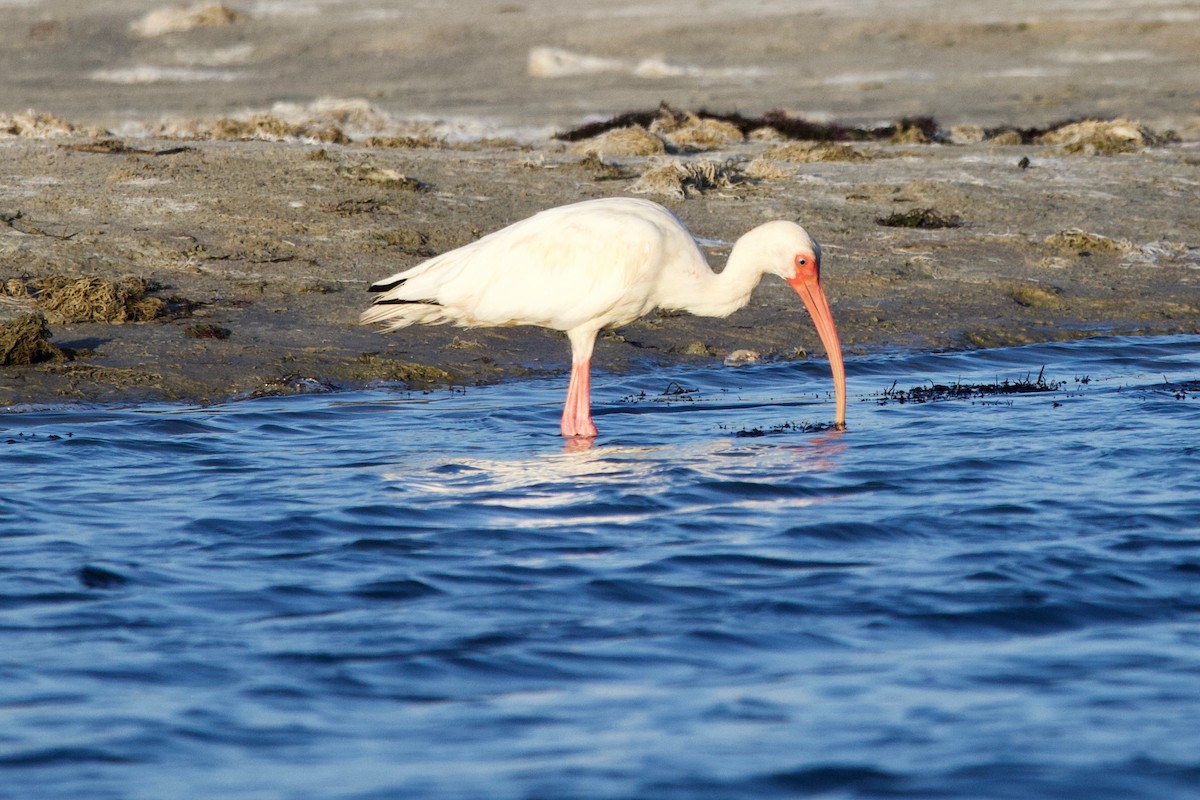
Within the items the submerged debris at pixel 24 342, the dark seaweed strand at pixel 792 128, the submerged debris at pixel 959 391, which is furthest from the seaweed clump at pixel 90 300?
the dark seaweed strand at pixel 792 128

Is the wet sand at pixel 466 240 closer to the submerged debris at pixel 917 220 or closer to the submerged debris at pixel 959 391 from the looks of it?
the submerged debris at pixel 917 220

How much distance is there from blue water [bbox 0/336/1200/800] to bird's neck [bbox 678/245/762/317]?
67cm

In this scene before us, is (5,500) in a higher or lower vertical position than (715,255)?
lower

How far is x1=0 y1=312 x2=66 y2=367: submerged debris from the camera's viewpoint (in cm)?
960

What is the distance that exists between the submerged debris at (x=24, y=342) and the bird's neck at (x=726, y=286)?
12.3 feet

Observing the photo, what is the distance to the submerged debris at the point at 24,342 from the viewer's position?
960 centimetres

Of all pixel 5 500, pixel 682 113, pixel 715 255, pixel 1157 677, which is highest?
pixel 682 113

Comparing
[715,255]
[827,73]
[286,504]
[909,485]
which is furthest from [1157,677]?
[827,73]

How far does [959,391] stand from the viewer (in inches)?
398

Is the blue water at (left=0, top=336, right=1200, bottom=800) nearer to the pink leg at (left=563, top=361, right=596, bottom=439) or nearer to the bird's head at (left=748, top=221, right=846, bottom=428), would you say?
the pink leg at (left=563, top=361, right=596, bottom=439)

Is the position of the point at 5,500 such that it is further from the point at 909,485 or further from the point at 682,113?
the point at 682,113

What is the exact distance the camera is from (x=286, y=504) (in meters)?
7.22

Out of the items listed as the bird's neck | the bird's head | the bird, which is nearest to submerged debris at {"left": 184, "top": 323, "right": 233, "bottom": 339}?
the bird

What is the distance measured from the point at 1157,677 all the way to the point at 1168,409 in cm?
484
